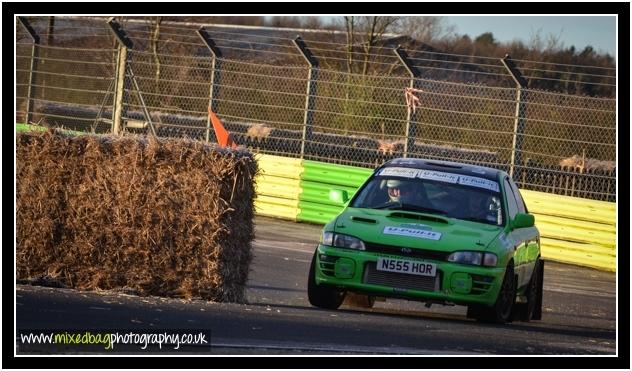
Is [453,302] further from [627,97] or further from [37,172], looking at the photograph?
[627,97]

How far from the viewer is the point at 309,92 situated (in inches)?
812

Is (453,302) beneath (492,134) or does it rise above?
beneath

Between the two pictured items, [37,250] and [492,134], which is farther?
[492,134]

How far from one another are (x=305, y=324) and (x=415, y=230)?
174cm

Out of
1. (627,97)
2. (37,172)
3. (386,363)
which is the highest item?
(627,97)

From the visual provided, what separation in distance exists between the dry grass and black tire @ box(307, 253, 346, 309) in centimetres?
60

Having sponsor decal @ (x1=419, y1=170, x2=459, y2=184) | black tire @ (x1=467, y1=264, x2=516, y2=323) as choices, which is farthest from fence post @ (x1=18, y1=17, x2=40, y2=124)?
A: black tire @ (x1=467, y1=264, x2=516, y2=323)

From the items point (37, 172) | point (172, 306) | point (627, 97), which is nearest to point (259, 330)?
point (172, 306)

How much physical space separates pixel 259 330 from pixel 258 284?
4161 mm

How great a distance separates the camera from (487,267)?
10.6 meters

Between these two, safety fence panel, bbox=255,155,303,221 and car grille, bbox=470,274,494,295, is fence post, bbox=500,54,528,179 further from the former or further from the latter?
car grille, bbox=470,274,494,295

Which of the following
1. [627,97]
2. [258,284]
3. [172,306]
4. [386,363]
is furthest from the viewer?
[627,97]

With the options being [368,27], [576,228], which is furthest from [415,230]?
[368,27]

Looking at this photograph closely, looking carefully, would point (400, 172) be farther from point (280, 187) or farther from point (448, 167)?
point (280, 187)
